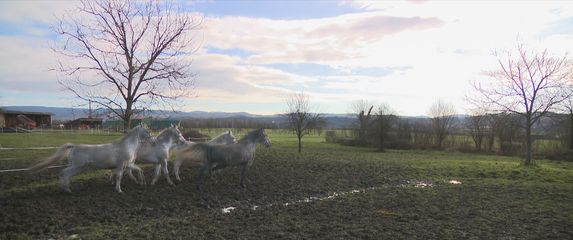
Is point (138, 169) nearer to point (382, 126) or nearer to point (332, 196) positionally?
point (332, 196)

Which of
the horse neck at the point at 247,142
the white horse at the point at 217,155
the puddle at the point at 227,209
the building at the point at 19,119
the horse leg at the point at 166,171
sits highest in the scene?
the building at the point at 19,119

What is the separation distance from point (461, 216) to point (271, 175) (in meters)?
7.38

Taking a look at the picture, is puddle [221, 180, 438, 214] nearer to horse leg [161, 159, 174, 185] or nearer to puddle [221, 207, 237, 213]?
puddle [221, 207, 237, 213]

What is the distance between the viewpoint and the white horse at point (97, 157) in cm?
1005

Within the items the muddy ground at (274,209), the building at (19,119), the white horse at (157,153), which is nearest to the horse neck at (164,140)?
the white horse at (157,153)

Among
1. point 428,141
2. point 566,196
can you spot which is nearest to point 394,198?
point 566,196

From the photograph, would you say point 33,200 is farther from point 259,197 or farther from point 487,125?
point 487,125

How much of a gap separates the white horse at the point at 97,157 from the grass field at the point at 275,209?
1.86ft

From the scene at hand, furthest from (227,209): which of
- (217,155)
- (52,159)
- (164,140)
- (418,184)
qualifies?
(418,184)

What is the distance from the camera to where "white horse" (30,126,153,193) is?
10.0 meters

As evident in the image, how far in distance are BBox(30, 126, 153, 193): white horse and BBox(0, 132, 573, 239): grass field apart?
22.3 inches

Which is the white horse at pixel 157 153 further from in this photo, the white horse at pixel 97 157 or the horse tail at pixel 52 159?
the horse tail at pixel 52 159

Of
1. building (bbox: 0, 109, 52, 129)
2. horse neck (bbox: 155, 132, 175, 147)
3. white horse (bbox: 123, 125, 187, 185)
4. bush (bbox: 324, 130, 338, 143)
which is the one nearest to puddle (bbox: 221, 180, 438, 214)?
white horse (bbox: 123, 125, 187, 185)

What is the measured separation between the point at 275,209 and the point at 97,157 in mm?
4802
